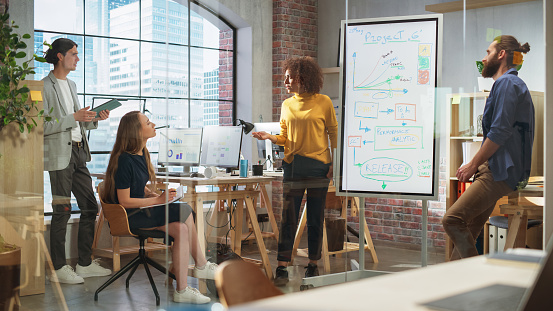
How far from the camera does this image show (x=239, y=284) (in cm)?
161

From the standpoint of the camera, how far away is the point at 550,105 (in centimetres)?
460

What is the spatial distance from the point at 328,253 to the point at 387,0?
179 cm

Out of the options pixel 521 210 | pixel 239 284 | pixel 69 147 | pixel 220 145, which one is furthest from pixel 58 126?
pixel 521 210

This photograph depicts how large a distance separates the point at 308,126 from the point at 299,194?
0.46 metres

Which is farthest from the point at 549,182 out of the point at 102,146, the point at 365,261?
the point at 102,146

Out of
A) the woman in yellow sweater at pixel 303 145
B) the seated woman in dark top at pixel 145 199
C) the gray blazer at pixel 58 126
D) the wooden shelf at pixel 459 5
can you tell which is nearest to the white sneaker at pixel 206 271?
the seated woman in dark top at pixel 145 199

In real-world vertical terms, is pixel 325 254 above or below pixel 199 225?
below

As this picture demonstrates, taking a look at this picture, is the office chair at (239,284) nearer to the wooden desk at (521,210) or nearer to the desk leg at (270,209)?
the desk leg at (270,209)

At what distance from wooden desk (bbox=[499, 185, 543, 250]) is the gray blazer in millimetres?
2933

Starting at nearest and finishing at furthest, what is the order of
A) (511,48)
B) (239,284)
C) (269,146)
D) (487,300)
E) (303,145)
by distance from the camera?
1. (487,300)
2. (239,284)
3. (269,146)
4. (303,145)
5. (511,48)

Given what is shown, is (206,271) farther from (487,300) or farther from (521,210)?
(487,300)

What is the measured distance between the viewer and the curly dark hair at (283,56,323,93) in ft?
13.2

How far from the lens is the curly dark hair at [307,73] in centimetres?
402

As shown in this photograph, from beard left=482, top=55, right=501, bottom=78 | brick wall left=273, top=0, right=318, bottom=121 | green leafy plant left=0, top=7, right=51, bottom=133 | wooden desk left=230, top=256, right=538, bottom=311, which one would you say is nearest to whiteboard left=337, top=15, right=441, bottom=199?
brick wall left=273, top=0, right=318, bottom=121
